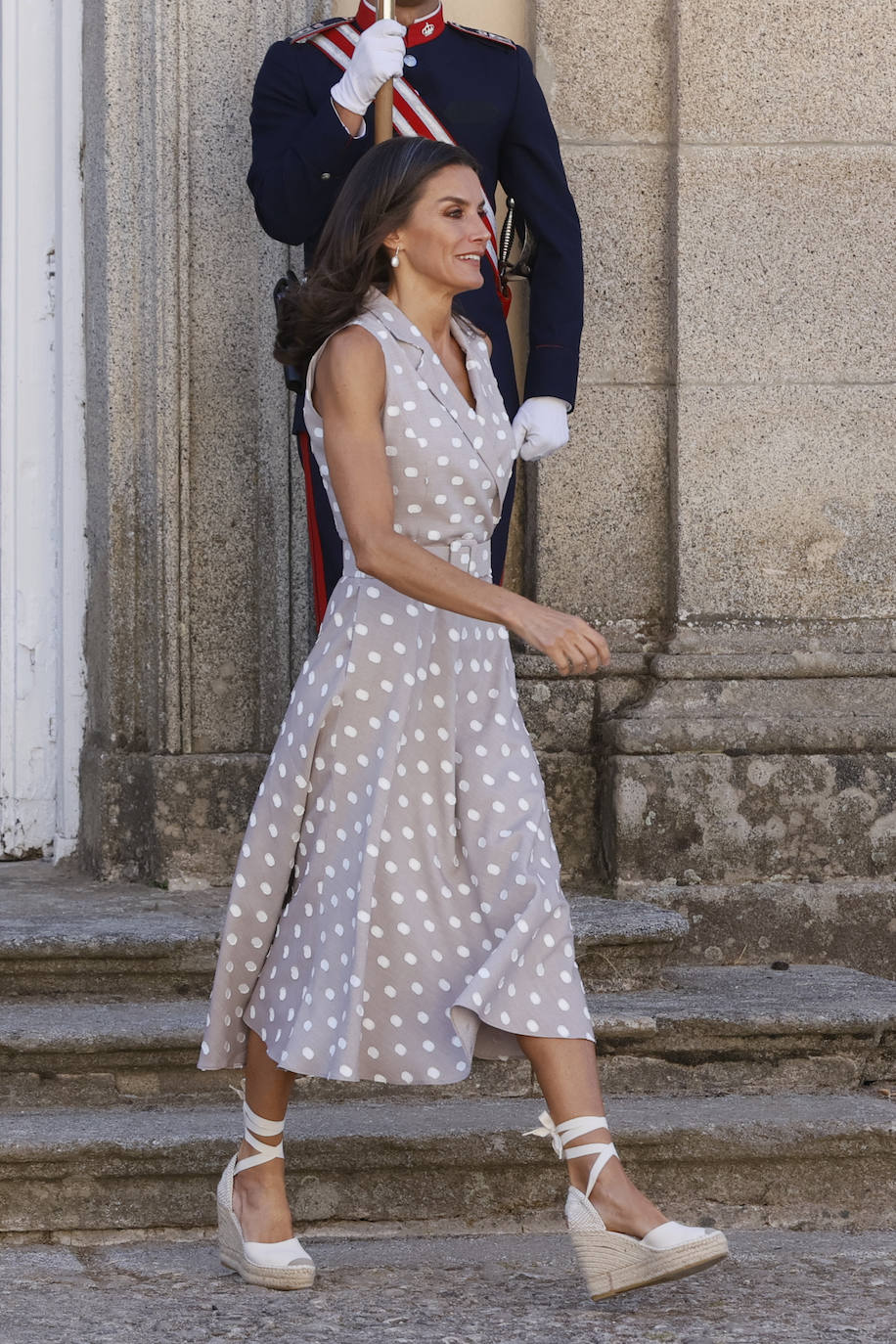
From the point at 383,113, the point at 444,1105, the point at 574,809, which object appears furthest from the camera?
the point at 574,809

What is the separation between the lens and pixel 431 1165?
3344 millimetres

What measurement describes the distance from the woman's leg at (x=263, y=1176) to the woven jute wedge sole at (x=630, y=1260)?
0.53 m

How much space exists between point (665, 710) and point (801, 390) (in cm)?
90

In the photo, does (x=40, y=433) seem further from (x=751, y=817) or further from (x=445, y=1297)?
(x=445, y=1297)

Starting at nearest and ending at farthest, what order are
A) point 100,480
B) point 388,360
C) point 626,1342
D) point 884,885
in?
1. point 626,1342
2. point 388,360
3. point 884,885
4. point 100,480

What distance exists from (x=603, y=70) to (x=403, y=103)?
0.98m

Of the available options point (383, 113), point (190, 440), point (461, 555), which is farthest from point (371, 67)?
point (190, 440)

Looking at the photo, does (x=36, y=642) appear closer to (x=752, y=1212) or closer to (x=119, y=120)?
(x=119, y=120)

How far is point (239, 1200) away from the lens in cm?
300

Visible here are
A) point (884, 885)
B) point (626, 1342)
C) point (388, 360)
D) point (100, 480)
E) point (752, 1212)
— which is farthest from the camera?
point (100, 480)

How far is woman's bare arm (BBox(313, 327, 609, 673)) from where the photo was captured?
2.66 m

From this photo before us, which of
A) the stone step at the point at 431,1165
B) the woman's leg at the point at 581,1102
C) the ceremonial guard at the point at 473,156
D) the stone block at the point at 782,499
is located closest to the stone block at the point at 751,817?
the stone block at the point at 782,499

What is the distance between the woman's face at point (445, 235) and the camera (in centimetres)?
305

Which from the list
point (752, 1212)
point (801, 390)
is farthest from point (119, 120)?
point (752, 1212)
